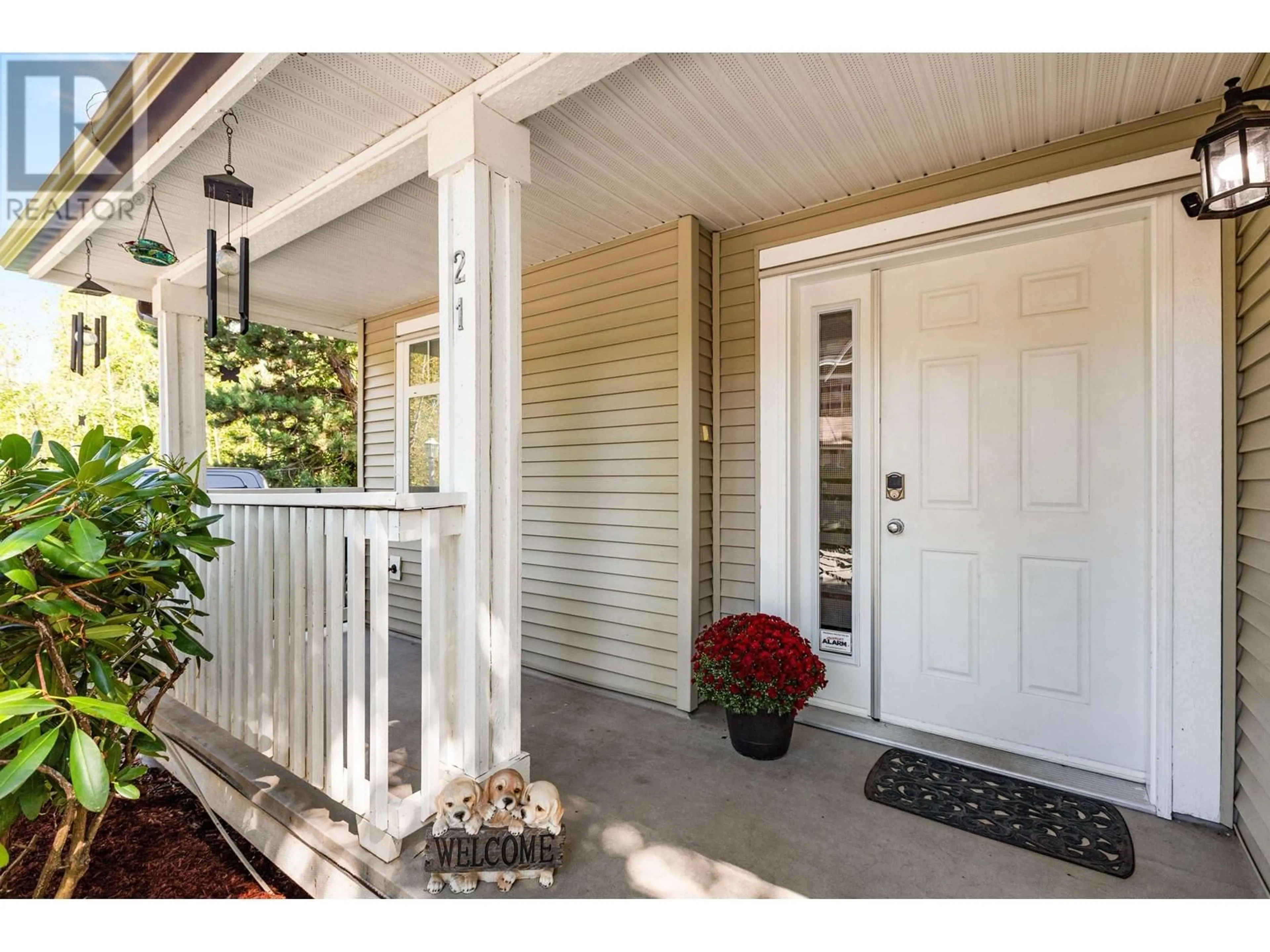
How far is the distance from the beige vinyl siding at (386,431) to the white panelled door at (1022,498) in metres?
3.33

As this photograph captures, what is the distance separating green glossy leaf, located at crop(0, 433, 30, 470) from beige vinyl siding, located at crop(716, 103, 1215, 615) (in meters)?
2.49

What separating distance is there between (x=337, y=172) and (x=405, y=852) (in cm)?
254

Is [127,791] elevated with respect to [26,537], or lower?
lower

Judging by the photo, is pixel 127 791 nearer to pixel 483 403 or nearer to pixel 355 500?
pixel 355 500

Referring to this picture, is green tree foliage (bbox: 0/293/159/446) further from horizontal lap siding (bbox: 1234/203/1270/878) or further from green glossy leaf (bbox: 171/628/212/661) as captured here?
horizontal lap siding (bbox: 1234/203/1270/878)

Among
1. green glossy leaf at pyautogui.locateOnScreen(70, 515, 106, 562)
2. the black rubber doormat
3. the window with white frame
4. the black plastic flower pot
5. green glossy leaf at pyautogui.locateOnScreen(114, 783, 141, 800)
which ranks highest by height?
the window with white frame

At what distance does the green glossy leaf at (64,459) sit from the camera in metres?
1.31

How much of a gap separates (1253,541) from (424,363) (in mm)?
4631

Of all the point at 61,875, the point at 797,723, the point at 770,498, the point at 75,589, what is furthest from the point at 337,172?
the point at 797,723

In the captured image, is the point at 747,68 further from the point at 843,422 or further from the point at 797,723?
the point at 797,723

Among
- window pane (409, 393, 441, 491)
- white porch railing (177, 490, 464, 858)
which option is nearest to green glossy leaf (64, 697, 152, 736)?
white porch railing (177, 490, 464, 858)

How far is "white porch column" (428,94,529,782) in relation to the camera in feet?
6.06

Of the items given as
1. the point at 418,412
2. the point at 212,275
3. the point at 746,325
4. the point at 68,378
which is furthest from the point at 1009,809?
the point at 68,378

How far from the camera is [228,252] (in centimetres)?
223
